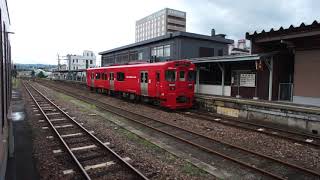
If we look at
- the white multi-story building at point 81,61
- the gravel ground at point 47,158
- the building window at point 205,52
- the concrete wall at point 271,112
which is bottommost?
the gravel ground at point 47,158

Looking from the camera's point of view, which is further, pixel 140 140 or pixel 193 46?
pixel 193 46

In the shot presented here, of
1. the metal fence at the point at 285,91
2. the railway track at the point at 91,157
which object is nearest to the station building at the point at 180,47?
the metal fence at the point at 285,91

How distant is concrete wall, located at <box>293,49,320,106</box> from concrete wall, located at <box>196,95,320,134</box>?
171 centimetres

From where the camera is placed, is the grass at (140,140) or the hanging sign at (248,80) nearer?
the grass at (140,140)

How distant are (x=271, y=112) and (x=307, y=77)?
11.2 feet

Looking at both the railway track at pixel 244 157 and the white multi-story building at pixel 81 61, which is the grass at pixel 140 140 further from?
the white multi-story building at pixel 81 61

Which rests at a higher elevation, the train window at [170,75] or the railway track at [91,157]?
the train window at [170,75]

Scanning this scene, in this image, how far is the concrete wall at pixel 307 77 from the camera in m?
15.0

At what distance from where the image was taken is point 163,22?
390 ft

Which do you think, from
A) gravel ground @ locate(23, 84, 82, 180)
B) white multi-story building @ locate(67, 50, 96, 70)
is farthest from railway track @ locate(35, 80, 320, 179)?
white multi-story building @ locate(67, 50, 96, 70)

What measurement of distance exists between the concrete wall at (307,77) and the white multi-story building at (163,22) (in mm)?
100482

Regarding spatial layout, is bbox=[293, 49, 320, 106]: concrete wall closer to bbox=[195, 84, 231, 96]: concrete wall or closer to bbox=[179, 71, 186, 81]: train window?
bbox=[179, 71, 186, 81]: train window

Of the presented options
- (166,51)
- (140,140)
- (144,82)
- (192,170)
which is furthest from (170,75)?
(166,51)

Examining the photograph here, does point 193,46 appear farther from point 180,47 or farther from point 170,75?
point 170,75
